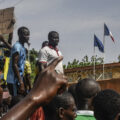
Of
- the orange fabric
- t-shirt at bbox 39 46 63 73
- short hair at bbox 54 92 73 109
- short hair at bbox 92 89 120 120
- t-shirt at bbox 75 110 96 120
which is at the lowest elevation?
the orange fabric

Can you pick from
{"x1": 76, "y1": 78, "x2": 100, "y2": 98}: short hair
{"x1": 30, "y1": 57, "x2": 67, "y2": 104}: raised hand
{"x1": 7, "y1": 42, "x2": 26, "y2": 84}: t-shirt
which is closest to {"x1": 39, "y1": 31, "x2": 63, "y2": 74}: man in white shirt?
{"x1": 7, "y1": 42, "x2": 26, "y2": 84}: t-shirt

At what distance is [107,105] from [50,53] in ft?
10.2

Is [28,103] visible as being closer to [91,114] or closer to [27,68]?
[91,114]

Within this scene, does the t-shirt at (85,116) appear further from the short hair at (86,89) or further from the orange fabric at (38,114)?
the orange fabric at (38,114)

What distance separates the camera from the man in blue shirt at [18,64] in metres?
5.59

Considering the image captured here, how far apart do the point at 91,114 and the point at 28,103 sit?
219cm

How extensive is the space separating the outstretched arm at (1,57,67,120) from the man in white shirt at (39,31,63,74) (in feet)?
12.9

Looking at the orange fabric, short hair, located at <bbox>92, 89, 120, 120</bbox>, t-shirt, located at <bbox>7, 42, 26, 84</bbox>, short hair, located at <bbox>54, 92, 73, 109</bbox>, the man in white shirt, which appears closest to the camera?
short hair, located at <bbox>92, 89, 120, 120</bbox>

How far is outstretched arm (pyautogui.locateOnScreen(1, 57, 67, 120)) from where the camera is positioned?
145 cm

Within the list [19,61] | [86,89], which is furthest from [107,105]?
[19,61]

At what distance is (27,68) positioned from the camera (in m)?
6.21

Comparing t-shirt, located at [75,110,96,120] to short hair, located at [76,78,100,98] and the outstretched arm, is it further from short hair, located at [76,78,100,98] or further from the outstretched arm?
the outstretched arm

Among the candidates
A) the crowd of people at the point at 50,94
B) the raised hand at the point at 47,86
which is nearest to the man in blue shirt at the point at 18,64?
the crowd of people at the point at 50,94

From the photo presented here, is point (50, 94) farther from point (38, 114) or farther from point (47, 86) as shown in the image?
point (38, 114)
